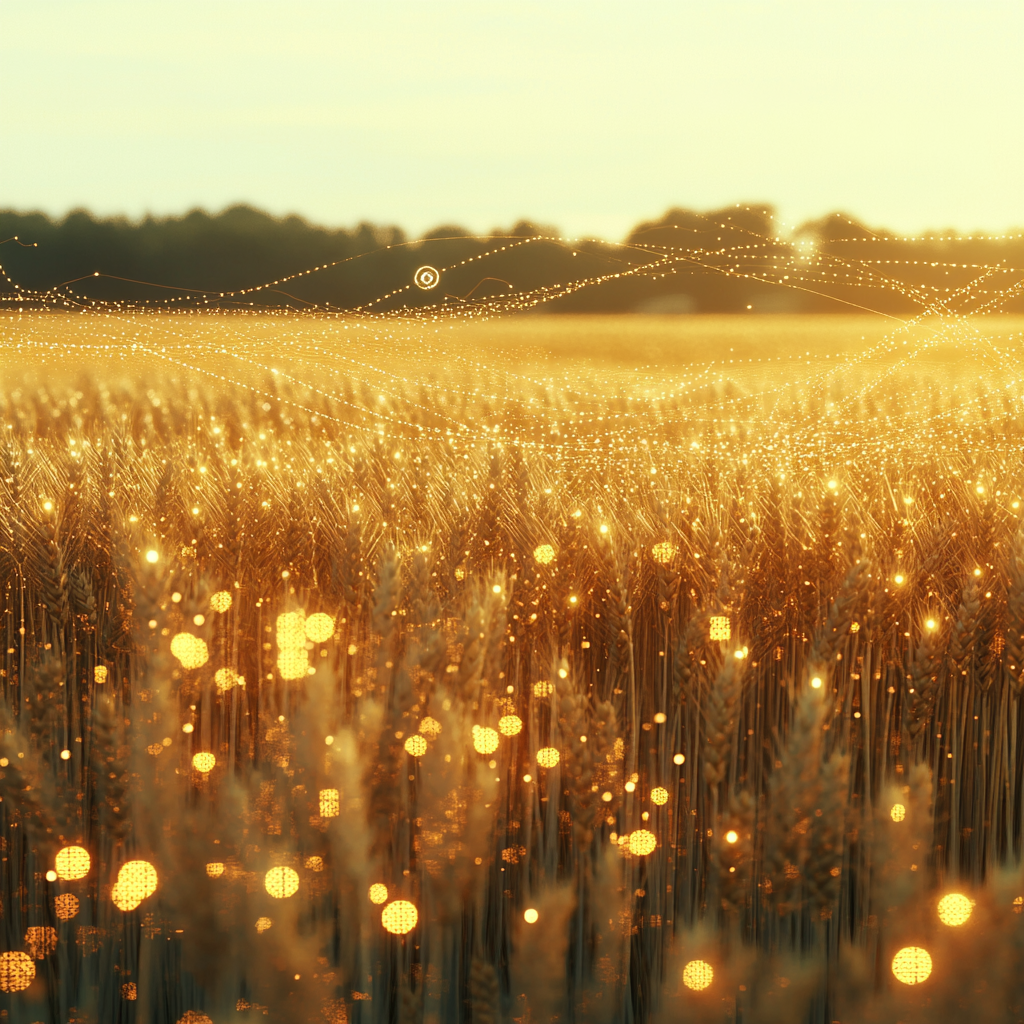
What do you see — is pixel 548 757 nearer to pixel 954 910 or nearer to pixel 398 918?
pixel 398 918

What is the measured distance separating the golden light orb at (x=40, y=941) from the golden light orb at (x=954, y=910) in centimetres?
202

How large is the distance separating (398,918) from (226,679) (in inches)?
34.9

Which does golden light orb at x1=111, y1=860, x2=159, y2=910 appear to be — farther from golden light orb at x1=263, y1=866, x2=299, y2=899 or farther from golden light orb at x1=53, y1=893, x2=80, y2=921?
golden light orb at x1=263, y1=866, x2=299, y2=899

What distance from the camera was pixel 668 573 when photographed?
2.60m

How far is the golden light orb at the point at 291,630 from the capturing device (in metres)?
2.45

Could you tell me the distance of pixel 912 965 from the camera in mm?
1635

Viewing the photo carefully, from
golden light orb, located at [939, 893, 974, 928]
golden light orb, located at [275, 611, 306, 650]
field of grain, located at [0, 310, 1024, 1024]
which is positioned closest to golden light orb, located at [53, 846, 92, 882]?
field of grain, located at [0, 310, 1024, 1024]

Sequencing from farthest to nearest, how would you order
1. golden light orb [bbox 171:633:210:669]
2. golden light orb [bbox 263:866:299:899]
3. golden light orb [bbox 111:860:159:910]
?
golden light orb [bbox 171:633:210:669]
golden light orb [bbox 111:860:159:910]
golden light orb [bbox 263:866:299:899]

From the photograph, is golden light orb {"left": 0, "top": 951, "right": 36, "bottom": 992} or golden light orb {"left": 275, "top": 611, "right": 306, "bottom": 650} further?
golden light orb {"left": 275, "top": 611, "right": 306, "bottom": 650}

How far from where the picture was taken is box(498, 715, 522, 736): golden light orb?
2.47 m

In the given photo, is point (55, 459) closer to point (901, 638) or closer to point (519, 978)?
point (519, 978)

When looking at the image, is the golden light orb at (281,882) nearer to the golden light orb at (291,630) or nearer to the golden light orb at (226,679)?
the golden light orb at (291,630)

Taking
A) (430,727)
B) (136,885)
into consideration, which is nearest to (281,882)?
(430,727)

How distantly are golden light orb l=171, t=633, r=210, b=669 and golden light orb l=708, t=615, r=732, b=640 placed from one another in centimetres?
123
